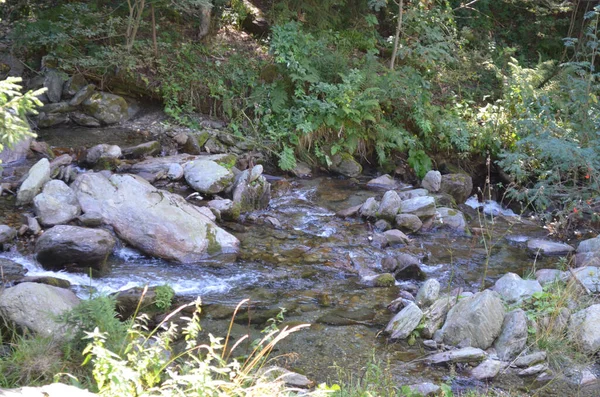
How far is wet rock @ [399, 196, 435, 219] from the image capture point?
9219mm

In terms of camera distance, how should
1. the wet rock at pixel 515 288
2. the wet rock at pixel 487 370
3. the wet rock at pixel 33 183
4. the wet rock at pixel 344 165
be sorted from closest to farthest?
the wet rock at pixel 487 370 < the wet rock at pixel 515 288 < the wet rock at pixel 33 183 < the wet rock at pixel 344 165

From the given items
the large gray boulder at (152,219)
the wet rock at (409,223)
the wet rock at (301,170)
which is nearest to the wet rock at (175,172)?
the large gray boulder at (152,219)

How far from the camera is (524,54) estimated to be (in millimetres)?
14992

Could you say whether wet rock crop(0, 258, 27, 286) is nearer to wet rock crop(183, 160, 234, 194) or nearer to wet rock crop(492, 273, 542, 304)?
wet rock crop(183, 160, 234, 194)

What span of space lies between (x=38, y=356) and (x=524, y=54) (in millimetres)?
13887

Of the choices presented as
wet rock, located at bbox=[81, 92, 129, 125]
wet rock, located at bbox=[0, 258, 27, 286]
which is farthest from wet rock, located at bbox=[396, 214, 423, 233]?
wet rock, located at bbox=[81, 92, 129, 125]

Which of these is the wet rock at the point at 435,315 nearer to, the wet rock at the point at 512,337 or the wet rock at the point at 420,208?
the wet rock at the point at 512,337

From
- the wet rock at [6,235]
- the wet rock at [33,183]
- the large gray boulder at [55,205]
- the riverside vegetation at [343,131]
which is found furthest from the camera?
the wet rock at [33,183]

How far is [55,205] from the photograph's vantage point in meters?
7.36

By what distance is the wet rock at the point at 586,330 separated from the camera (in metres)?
5.59

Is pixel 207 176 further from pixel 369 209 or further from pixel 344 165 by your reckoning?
pixel 344 165

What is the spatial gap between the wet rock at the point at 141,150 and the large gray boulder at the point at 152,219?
1.89 meters

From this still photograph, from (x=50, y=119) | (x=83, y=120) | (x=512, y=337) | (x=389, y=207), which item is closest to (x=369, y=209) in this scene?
(x=389, y=207)

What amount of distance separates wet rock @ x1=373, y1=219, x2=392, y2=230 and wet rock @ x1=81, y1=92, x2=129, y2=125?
5.14 metres
